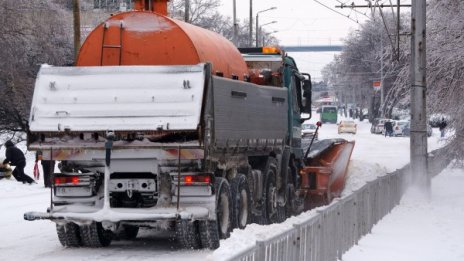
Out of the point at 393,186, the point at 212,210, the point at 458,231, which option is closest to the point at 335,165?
the point at 393,186

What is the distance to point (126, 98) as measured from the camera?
12789mm

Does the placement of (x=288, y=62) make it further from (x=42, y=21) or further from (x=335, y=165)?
(x=42, y=21)

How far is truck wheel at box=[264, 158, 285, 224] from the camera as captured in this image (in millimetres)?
16656

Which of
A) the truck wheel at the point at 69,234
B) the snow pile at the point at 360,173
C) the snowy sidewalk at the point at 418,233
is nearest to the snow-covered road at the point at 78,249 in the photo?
the truck wheel at the point at 69,234

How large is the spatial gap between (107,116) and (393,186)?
8587 millimetres

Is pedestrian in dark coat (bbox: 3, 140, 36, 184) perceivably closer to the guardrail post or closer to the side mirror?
the side mirror

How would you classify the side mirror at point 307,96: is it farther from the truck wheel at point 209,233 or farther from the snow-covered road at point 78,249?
the truck wheel at point 209,233

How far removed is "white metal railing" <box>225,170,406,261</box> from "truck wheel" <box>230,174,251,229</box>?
5.81 ft

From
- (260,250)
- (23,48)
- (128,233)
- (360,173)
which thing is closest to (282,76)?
(128,233)

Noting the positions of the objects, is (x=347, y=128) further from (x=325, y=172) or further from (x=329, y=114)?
(x=325, y=172)

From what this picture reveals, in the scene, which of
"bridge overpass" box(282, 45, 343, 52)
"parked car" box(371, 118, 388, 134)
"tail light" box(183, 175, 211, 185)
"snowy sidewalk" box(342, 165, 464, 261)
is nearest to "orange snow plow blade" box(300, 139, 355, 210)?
"snowy sidewalk" box(342, 165, 464, 261)

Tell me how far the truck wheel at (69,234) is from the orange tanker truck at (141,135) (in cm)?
1

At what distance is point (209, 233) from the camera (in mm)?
12906

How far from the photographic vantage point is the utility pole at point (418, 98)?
22.5 m
